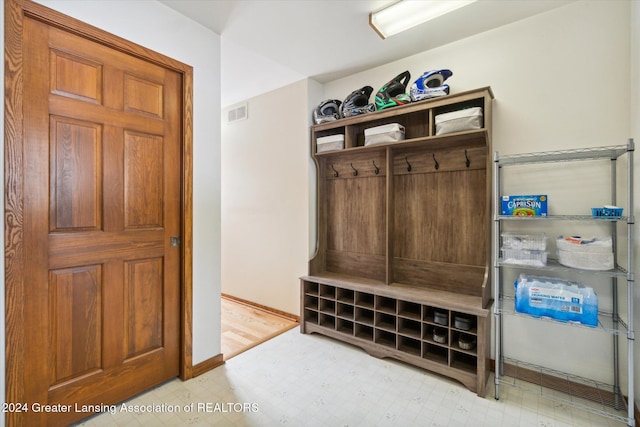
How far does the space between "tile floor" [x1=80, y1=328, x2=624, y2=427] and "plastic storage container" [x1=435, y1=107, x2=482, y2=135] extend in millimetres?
1791

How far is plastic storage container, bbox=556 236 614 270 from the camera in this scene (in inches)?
66.6

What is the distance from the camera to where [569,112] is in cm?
200

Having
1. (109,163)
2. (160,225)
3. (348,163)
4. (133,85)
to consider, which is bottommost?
(160,225)

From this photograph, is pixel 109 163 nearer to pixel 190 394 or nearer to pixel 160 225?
pixel 160 225

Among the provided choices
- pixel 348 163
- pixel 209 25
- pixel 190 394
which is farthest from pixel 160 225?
pixel 348 163

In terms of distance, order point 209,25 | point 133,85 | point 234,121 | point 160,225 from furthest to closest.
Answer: point 234,121 → point 209,25 → point 160,225 → point 133,85

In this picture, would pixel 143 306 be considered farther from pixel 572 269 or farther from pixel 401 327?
pixel 572 269

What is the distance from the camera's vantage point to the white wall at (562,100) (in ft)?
6.15

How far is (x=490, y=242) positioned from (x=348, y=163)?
4.72 feet

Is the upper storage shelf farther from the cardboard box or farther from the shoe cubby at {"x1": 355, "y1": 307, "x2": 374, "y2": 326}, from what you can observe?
→ the shoe cubby at {"x1": 355, "y1": 307, "x2": 374, "y2": 326}

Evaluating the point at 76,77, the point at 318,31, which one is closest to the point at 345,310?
the point at 318,31

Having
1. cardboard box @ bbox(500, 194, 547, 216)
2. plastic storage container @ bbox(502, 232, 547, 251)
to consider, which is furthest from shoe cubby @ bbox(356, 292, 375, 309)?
cardboard box @ bbox(500, 194, 547, 216)

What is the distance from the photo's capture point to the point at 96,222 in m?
1.76

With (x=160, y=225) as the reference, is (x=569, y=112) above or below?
above
